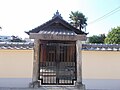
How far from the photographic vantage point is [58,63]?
12.1 m

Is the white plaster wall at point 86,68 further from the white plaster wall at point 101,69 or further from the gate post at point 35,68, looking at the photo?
the gate post at point 35,68

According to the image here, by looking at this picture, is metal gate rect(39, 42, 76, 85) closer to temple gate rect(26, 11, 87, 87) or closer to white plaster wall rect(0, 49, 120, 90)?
temple gate rect(26, 11, 87, 87)

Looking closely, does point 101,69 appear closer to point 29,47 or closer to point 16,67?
point 29,47

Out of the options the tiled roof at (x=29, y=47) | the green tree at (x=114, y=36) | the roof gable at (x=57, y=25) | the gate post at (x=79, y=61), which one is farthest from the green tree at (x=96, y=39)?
the gate post at (x=79, y=61)

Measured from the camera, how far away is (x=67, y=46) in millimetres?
12086

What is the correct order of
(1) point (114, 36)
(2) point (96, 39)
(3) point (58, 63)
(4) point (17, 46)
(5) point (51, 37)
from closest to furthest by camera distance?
(5) point (51, 37), (4) point (17, 46), (3) point (58, 63), (1) point (114, 36), (2) point (96, 39)

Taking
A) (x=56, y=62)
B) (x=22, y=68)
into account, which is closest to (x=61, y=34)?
(x=56, y=62)

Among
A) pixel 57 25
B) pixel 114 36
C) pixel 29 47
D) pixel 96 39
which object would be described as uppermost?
pixel 96 39

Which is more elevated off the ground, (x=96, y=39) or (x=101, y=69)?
(x=96, y=39)

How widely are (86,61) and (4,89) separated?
4.52 metres

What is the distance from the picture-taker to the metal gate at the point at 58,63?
39.2 feet

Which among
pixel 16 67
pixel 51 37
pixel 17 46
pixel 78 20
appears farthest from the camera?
pixel 78 20

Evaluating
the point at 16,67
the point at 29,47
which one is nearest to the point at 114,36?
the point at 29,47

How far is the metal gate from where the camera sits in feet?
39.2
